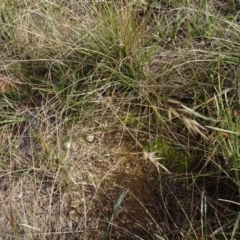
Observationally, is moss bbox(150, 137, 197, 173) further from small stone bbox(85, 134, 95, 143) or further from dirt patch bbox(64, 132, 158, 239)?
small stone bbox(85, 134, 95, 143)

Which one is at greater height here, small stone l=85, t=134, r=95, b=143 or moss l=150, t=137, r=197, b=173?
small stone l=85, t=134, r=95, b=143

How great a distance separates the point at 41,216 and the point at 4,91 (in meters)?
0.53

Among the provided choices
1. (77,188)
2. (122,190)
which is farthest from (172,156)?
(77,188)

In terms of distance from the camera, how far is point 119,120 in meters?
1.51

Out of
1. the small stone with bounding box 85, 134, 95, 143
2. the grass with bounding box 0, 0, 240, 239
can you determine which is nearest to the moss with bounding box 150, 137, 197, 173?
the grass with bounding box 0, 0, 240, 239

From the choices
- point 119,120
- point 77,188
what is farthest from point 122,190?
point 119,120

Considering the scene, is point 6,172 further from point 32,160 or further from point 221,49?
point 221,49

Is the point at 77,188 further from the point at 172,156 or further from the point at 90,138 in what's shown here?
the point at 172,156

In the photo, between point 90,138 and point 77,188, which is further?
point 90,138

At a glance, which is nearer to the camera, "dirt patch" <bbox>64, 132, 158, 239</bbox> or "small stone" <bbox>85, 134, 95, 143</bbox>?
"dirt patch" <bbox>64, 132, 158, 239</bbox>

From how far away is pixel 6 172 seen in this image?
1.45 metres

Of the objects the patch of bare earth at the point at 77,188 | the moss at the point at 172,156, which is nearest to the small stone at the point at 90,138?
the patch of bare earth at the point at 77,188

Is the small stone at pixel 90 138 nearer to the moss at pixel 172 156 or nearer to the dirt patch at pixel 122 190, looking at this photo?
the dirt patch at pixel 122 190

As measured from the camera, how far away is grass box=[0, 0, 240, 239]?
129 cm
